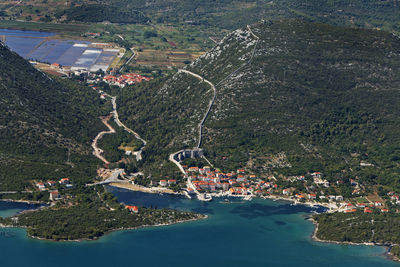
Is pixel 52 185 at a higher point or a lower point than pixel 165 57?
lower

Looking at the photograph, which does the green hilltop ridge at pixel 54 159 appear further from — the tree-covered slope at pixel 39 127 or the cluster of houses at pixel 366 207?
the cluster of houses at pixel 366 207

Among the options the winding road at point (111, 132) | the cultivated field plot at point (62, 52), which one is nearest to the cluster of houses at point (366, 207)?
the winding road at point (111, 132)

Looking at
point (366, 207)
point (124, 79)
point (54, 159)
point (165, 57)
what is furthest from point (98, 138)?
point (165, 57)

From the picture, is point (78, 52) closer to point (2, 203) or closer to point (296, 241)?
point (2, 203)

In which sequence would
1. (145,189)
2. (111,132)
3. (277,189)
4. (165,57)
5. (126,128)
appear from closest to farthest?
(145,189) → (277,189) → (111,132) → (126,128) → (165,57)

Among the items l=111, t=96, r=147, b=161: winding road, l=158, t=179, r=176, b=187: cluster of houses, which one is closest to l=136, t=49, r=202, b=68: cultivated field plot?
l=111, t=96, r=147, b=161: winding road

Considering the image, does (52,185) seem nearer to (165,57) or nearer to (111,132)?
(111,132)

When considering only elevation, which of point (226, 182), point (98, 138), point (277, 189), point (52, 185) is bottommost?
point (277, 189)
